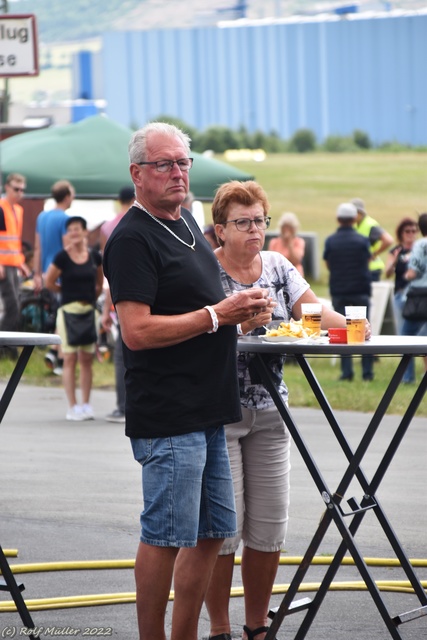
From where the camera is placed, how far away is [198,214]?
47.8 ft

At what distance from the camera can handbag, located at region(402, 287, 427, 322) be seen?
1257cm

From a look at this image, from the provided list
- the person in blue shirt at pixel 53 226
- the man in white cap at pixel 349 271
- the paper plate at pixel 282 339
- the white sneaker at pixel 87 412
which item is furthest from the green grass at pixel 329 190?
the paper plate at pixel 282 339

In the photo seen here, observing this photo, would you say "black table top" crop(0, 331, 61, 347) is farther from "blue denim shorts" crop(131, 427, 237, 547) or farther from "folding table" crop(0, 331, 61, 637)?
"blue denim shorts" crop(131, 427, 237, 547)

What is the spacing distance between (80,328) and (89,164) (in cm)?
581

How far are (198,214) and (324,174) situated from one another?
6088 cm

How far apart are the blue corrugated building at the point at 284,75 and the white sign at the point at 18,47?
8097 cm

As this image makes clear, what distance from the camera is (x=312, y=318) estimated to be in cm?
457

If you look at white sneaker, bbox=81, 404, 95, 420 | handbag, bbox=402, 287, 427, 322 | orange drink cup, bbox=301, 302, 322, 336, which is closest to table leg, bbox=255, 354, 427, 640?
orange drink cup, bbox=301, 302, 322, 336

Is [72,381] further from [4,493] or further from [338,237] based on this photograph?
[338,237]

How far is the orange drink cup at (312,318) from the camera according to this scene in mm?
4570

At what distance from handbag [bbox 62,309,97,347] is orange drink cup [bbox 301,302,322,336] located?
252 inches

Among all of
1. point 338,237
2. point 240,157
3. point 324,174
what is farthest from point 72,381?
point 240,157

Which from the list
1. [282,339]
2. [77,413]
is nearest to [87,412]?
[77,413]

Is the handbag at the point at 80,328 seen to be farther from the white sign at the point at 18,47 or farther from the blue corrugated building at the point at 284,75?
the blue corrugated building at the point at 284,75
